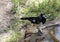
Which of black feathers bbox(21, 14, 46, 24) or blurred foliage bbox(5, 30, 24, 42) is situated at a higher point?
black feathers bbox(21, 14, 46, 24)

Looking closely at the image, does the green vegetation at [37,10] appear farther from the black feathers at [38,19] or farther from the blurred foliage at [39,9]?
the black feathers at [38,19]

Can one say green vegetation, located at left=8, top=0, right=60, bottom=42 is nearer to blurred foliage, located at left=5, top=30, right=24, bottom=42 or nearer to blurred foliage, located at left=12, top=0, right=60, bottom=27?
blurred foliage, located at left=12, top=0, right=60, bottom=27

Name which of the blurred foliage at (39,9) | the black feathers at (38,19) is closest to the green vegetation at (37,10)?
the blurred foliage at (39,9)

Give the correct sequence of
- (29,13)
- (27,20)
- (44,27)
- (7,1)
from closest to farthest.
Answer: (44,27) → (27,20) → (29,13) → (7,1)

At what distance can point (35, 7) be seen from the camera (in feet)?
7.11

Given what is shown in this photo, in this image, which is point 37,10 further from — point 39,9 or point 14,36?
point 14,36

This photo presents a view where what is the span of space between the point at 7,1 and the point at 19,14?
1.41ft

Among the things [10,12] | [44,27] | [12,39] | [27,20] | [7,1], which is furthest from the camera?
[7,1]

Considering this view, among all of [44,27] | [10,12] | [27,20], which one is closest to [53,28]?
[44,27]

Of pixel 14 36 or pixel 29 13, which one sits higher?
pixel 29 13

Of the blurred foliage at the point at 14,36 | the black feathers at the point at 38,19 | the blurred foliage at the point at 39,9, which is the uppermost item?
the blurred foliage at the point at 39,9

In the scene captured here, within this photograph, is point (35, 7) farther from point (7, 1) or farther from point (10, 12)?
point (7, 1)

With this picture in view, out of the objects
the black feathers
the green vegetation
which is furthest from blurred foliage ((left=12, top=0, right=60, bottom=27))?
the black feathers

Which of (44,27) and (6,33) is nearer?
(44,27)
